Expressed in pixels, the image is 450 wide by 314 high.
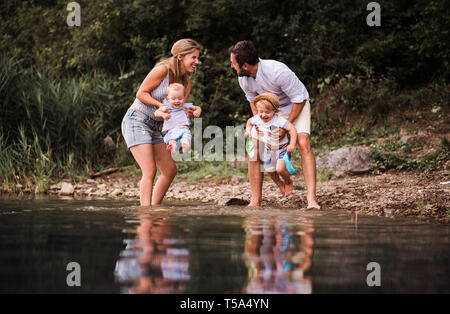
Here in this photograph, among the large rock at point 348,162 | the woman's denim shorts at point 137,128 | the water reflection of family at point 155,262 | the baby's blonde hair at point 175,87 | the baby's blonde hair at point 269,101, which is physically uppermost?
the baby's blonde hair at point 175,87

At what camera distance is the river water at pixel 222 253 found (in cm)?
344

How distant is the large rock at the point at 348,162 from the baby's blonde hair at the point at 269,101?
4245 millimetres

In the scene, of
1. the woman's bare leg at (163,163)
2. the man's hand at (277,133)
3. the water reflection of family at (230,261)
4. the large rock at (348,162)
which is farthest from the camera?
the large rock at (348,162)

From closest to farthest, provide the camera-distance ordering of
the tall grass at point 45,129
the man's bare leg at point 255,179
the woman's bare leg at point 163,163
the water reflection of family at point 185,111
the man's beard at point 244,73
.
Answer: the water reflection of family at point 185,111
the woman's bare leg at point 163,163
the man's beard at point 244,73
the man's bare leg at point 255,179
the tall grass at point 45,129

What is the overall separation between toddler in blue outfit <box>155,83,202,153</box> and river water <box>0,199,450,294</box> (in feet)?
2.75

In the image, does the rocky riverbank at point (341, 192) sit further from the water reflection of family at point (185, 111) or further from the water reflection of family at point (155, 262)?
the water reflection of family at point (155, 262)

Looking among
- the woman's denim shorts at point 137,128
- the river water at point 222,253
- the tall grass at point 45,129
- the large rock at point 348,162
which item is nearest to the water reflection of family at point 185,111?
the woman's denim shorts at point 137,128

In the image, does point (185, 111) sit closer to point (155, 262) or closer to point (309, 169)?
point (309, 169)

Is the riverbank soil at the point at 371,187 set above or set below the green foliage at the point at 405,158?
below

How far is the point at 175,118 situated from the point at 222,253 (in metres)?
3.00

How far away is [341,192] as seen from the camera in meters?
9.15

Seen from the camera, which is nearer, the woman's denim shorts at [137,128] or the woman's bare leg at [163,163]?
the woman's denim shorts at [137,128]

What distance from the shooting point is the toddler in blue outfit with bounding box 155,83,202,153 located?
22.7 feet

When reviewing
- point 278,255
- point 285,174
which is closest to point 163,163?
point 285,174
